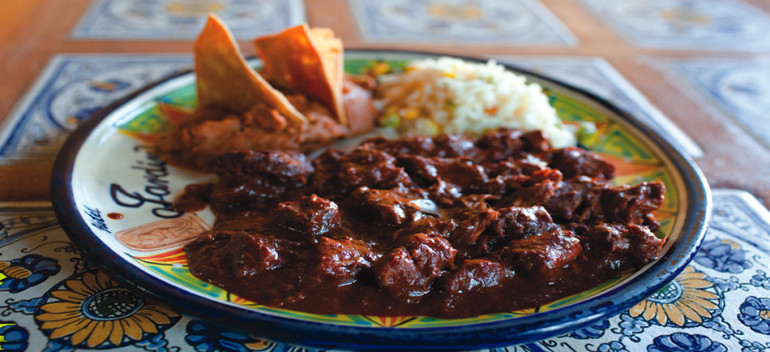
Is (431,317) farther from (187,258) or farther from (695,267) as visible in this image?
(695,267)

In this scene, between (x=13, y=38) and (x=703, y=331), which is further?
(x=13, y=38)

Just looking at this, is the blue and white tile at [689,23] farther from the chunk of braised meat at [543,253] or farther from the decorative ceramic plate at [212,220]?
the chunk of braised meat at [543,253]

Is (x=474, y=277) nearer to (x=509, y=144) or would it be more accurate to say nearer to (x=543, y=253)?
(x=543, y=253)

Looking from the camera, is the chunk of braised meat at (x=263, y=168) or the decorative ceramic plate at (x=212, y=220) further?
the chunk of braised meat at (x=263, y=168)

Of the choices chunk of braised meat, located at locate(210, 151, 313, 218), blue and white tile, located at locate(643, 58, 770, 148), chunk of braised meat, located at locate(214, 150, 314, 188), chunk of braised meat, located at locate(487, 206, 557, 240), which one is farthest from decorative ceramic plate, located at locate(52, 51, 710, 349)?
blue and white tile, located at locate(643, 58, 770, 148)

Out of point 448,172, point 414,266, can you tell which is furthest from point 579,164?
point 414,266

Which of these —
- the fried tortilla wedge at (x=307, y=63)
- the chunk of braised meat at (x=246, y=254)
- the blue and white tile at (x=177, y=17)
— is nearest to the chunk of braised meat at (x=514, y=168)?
the fried tortilla wedge at (x=307, y=63)

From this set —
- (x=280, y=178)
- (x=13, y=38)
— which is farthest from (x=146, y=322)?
(x=13, y=38)

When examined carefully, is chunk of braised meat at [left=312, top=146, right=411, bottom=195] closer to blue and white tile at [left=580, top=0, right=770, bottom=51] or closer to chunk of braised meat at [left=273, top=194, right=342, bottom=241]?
chunk of braised meat at [left=273, top=194, right=342, bottom=241]
